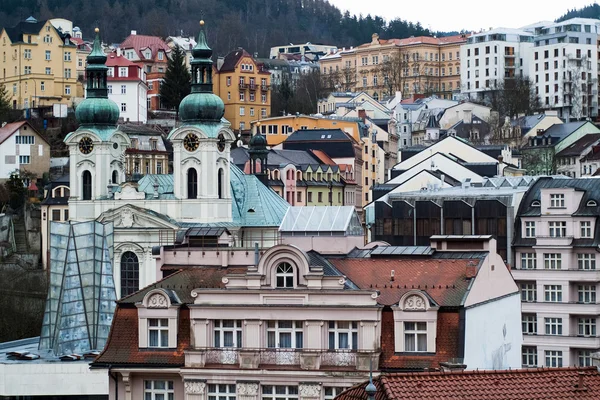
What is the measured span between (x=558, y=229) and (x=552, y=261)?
140 centimetres

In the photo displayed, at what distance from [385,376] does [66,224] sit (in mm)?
59026

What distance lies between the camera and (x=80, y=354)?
78.1m

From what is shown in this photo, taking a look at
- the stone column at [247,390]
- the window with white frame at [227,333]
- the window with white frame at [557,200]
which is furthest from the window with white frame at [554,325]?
the stone column at [247,390]

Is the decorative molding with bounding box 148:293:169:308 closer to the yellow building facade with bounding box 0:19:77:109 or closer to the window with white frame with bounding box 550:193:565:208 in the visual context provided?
the window with white frame with bounding box 550:193:565:208

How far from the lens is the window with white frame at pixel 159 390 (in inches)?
1802

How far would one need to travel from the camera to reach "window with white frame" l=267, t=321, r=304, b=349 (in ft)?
148

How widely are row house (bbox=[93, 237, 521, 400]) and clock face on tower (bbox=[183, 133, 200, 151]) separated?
48428 millimetres

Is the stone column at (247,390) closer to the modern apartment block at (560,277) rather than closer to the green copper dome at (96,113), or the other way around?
the modern apartment block at (560,277)

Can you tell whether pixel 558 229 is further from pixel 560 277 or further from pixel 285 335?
pixel 285 335

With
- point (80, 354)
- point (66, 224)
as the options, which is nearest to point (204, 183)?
point (66, 224)

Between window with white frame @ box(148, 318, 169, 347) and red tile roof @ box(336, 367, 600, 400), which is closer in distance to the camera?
red tile roof @ box(336, 367, 600, 400)

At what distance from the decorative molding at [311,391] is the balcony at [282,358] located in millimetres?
454

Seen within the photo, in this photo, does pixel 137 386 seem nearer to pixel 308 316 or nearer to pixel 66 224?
pixel 308 316

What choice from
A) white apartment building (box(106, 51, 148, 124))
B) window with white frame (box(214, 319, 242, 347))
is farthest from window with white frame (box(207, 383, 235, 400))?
white apartment building (box(106, 51, 148, 124))
